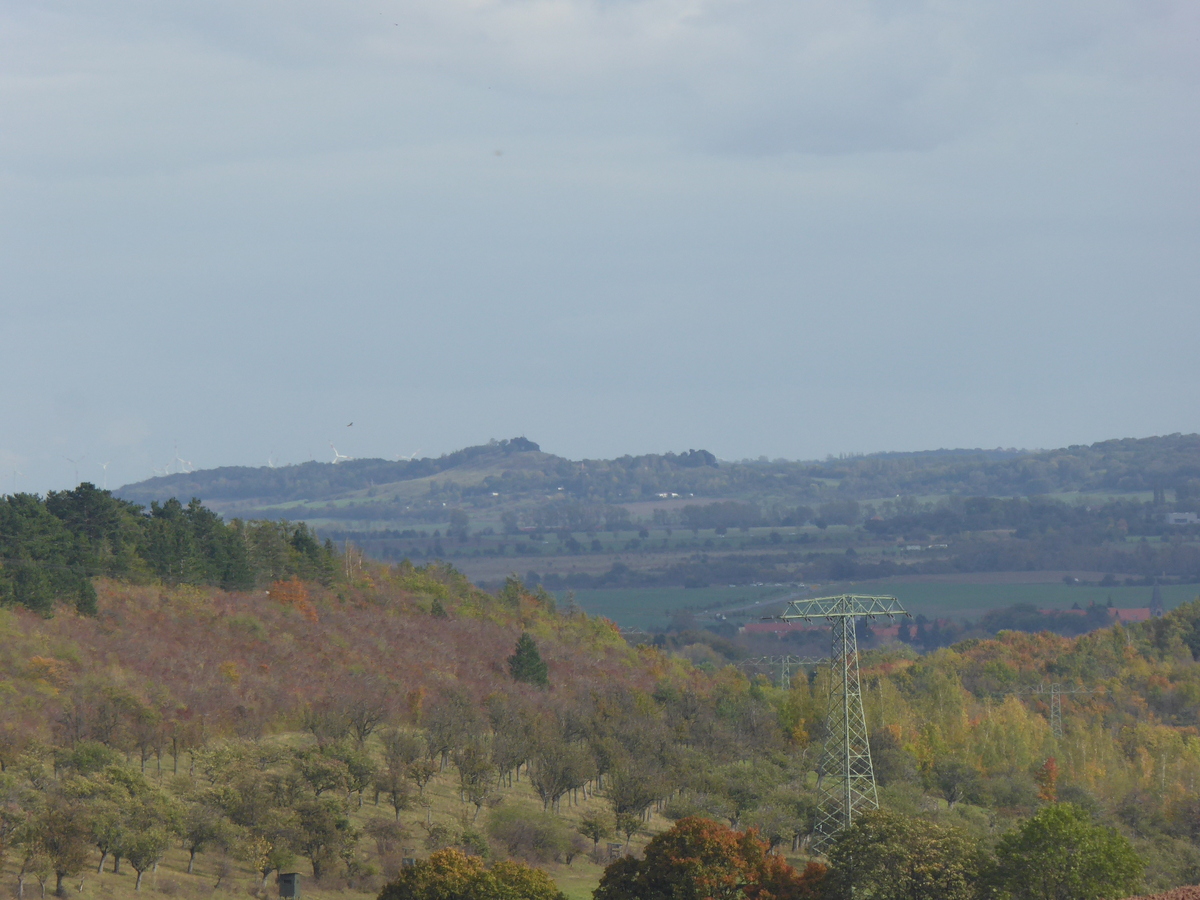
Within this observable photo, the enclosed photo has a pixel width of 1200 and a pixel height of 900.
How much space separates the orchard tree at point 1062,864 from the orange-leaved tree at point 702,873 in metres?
5.97

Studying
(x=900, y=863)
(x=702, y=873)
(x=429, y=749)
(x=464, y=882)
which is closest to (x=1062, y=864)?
(x=900, y=863)

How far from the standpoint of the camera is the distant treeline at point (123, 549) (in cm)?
8588

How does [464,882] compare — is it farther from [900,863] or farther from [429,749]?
[429,749]

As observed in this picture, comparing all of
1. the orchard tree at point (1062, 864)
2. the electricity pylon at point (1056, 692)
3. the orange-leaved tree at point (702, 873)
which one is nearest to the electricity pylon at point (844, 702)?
the orchard tree at point (1062, 864)

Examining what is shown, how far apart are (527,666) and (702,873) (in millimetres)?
56542

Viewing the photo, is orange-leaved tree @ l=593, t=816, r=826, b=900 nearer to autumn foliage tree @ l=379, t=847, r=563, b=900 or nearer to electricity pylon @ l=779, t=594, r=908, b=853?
autumn foliage tree @ l=379, t=847, r=563, b=900

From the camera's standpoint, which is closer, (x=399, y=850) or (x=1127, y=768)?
(x=399, y=850)

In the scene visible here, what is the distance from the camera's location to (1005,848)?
45.4m

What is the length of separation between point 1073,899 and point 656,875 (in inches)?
502

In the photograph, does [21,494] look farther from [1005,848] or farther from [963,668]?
[963,668]

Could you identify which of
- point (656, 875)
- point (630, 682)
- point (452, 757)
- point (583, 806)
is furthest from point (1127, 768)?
point (656, 875)

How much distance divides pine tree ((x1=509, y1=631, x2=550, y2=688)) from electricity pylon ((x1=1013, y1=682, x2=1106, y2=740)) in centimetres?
3636

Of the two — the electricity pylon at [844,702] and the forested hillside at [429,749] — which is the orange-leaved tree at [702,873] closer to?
the forested hillside at [429,749]

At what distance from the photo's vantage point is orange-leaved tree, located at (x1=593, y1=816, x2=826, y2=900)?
144ft
